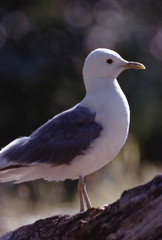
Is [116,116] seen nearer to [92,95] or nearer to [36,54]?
[92,95]

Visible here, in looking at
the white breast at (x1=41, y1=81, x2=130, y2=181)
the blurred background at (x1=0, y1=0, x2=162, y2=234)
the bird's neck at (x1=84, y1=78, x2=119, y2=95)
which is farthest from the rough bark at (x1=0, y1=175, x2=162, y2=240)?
the blurred background at (x1=0, y1=0, x2=162, y2=234)

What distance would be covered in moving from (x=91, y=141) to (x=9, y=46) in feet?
31.6

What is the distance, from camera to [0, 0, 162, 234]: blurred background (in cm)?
1346

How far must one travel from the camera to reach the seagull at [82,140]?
526 centimetres

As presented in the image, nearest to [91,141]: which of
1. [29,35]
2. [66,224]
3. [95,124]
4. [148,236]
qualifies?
[95,124]

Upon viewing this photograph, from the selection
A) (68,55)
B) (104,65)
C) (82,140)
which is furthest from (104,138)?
(68,55)

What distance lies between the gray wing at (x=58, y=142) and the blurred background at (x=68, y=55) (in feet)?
20.2

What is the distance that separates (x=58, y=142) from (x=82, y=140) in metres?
→ 0.23

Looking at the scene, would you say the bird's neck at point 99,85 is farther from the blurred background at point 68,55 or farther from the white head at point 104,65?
the blurred background at point 68,55

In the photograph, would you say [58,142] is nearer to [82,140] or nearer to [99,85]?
[82,140]

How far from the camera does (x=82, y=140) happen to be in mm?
5332

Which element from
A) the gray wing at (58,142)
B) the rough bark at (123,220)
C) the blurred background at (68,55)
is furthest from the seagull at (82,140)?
the blurred background at (68,55)

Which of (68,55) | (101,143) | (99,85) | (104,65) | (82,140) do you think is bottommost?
(101,143)

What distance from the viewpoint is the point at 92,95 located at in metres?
5.53
